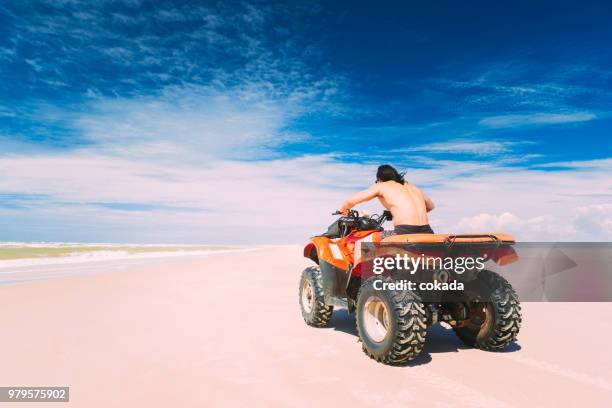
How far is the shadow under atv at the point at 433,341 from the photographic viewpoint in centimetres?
515

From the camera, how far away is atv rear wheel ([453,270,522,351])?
504 cm

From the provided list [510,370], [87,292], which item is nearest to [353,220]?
[510,370]

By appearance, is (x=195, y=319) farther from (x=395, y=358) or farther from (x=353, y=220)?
(x=395, y=358)

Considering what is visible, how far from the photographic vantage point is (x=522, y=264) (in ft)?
36.7

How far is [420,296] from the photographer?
4793 millimetres

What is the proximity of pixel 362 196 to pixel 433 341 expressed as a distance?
2315 millimetres


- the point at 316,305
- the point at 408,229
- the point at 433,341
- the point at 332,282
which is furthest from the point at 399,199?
the point at 316,305

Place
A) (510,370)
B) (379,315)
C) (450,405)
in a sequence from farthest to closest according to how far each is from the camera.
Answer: (379,315) < (510,370) < (450,405)

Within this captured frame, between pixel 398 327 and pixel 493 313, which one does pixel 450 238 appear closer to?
pixel 398 327

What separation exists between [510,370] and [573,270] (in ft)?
30.1

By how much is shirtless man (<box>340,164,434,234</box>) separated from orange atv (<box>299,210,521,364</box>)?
36 cm

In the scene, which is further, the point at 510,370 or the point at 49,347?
the point at 49,347

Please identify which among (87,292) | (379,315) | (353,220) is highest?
(353,220)

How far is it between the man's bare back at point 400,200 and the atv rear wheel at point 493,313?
3.28 feet
